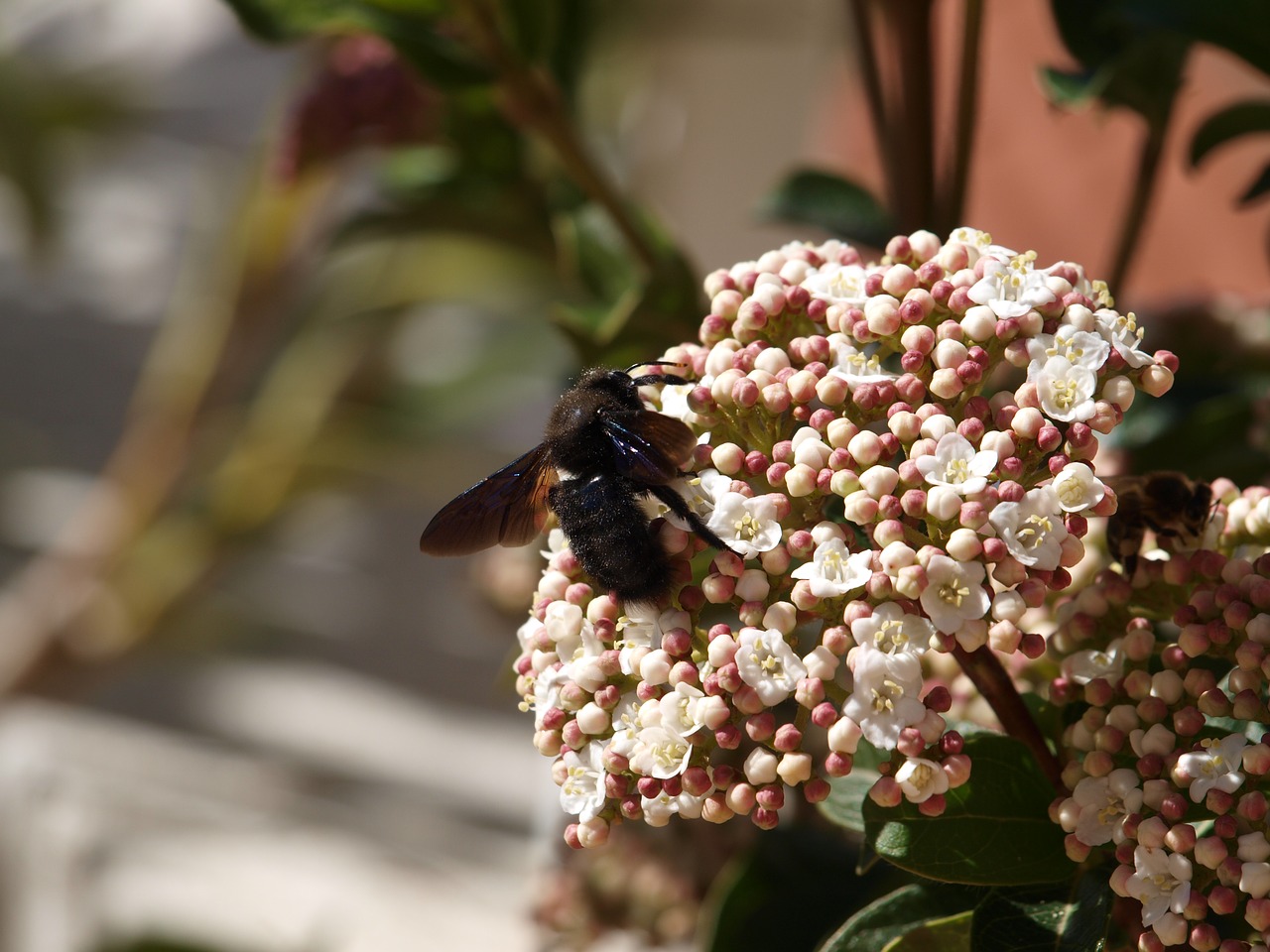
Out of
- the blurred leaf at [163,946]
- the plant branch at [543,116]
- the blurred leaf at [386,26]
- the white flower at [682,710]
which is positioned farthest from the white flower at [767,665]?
the blurred leaf at [163,946]

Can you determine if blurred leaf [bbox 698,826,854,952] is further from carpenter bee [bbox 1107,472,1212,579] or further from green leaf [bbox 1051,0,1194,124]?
green leaf [bbox 1051,0,1194,124]

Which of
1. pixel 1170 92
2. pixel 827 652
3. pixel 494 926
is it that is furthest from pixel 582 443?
pixel 494 926

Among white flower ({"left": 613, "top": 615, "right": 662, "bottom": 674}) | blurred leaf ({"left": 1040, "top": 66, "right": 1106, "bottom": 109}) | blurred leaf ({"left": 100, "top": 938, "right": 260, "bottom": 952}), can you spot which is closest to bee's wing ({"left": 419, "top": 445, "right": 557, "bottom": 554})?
white flower ({"left": 613, "top": 615, "right": 662, "bottom": 674})

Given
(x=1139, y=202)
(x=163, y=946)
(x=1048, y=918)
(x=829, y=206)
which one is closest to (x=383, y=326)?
(x=163, y=946)

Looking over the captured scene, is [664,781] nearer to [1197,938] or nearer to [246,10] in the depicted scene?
[1197,938]

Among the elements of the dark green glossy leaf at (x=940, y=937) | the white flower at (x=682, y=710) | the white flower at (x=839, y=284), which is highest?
the white flower at (x=839, y=284)

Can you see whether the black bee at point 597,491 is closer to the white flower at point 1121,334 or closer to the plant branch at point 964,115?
the white flower at point 1121,334

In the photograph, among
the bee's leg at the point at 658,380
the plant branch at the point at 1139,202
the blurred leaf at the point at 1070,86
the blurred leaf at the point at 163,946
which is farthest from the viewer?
the blurred leaf at the point at 163,946
